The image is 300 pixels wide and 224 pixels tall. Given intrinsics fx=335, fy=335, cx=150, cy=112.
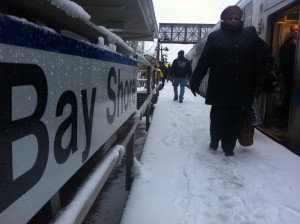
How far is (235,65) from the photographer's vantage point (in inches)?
150

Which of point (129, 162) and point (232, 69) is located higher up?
point (232, 69)

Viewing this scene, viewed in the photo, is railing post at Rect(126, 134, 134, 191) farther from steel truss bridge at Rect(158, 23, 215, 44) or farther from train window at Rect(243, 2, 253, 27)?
steel truss bridge at Rect(158, 23, 215, 44)

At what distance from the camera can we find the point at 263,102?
18.1 feet

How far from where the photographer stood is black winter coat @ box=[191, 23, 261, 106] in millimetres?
3816

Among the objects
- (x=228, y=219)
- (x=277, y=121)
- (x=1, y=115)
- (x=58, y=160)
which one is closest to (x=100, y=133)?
(x=58, y=160)

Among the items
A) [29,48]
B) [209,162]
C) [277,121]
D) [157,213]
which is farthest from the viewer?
[277,121]

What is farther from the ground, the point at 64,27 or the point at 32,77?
the point at 64,27

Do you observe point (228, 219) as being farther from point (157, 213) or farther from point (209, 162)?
point (209, 162)

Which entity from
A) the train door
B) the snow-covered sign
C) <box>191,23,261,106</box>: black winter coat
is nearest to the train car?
the train door

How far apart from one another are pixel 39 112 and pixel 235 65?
10.6 feet

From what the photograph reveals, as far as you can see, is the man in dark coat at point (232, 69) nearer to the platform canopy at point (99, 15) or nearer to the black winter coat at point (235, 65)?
the black winter coat at point (235, 65)

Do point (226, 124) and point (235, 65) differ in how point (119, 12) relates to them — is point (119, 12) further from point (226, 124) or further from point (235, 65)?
point (226, 124)

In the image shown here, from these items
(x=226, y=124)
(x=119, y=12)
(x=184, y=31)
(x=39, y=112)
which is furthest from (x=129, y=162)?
(x=184, y=31)

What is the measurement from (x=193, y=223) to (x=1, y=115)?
184 centimetres
